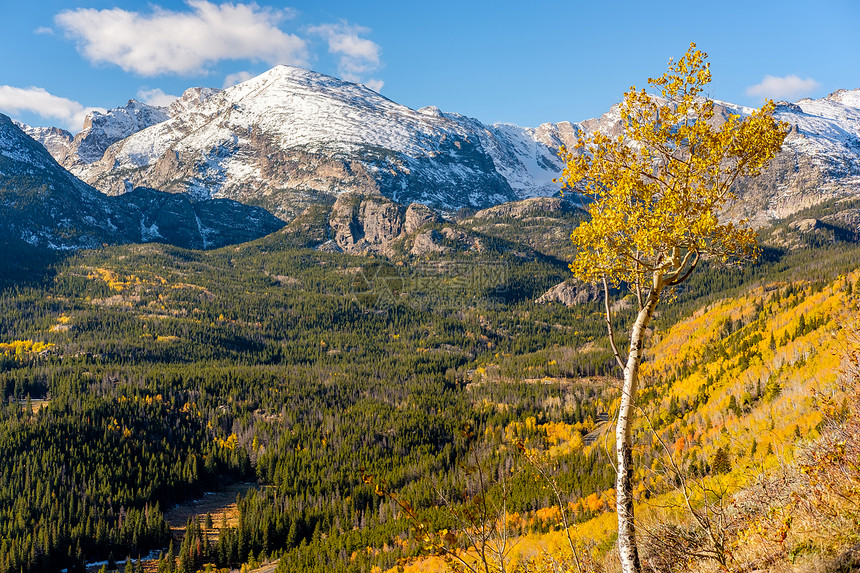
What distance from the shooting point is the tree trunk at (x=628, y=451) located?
1280 centimetres

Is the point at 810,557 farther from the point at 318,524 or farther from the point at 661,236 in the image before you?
the point at 318,524

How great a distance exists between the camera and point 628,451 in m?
13.2

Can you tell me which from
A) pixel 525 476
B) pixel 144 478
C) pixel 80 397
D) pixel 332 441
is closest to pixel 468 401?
pixel 332 441

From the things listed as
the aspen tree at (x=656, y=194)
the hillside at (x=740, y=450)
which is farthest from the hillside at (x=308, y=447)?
the aspen tree at (x=656, y=194)

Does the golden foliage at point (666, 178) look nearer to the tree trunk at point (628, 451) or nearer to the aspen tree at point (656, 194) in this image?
the aspen tree at point (656, 194)

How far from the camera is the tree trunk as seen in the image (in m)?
12.8

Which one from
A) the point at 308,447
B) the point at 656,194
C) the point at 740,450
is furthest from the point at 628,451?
Answer: the point at 308,447

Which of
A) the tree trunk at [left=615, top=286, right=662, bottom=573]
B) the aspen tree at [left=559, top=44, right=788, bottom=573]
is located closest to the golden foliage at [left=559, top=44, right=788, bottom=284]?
the aspen tree at [left=559, top=44, right=788, bottom=573]

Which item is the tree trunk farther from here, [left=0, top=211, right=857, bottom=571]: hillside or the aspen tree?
[left=0, top=211, right=857, bottom=571]: hillside

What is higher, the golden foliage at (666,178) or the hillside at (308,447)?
the golden foliage at (666,178)

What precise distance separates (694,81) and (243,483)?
569 ft

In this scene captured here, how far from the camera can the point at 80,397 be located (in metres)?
172

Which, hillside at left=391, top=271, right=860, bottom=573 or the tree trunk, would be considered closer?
hillside at left=391, top=271, right=860, bottom=573

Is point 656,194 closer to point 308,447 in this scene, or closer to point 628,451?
point 628,451
